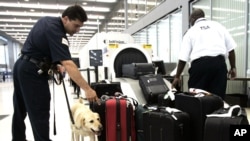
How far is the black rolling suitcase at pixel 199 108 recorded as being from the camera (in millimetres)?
1575

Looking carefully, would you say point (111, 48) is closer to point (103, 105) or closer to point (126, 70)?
point (126, 70)

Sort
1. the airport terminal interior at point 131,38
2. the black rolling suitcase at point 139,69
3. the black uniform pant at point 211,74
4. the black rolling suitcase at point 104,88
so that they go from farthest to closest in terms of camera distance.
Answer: the airport terminal interior at point 131,38 → the black rolling suitcase at point 139,69 → the black rolling suitcase at point 104,88 → the black uniform pant at point 211,74

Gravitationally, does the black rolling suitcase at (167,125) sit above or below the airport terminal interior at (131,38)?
below

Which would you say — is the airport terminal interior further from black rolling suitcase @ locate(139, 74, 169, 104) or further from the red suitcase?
the red suitcase

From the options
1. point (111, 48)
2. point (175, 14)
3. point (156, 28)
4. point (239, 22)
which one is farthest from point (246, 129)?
point (156, 28)

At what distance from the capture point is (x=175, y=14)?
7.02 m

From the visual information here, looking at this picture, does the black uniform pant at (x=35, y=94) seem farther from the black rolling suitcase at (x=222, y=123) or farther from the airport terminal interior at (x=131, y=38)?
the black rolling suitcase at (x=222, y=123)

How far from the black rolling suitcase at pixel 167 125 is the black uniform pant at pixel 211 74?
0.60 metres

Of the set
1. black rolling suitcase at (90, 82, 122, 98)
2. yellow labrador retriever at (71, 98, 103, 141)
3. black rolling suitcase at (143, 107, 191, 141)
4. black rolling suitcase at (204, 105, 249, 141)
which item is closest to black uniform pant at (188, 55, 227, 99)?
black rolling suitcase at (143, 107, 191, 141)

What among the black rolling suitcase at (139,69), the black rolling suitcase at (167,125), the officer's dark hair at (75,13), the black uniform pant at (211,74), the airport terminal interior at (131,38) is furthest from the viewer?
the airport terminal interior at (131,38)

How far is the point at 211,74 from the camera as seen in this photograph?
2.05 m

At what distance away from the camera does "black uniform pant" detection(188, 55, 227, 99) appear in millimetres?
2045

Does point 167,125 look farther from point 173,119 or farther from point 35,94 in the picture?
point 35,94

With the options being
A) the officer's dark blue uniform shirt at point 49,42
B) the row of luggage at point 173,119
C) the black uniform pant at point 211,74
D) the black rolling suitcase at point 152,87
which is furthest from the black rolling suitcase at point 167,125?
the black rolling suitcase at point 152,87
